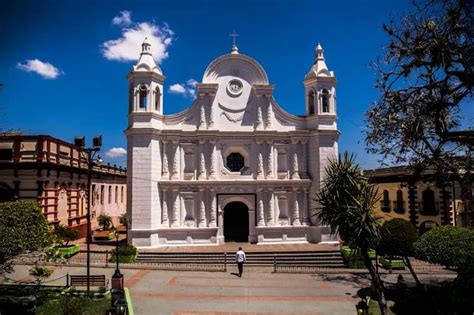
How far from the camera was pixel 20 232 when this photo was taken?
14.3 metres

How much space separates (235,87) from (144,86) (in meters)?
6.93

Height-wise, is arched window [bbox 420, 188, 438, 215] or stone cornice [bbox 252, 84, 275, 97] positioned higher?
stone cornice [bbox 252, 84, 275, 97]

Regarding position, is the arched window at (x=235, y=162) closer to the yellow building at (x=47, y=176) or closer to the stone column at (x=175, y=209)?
the stone column at (x=175, y=209)

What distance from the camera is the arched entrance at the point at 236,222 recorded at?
29.7 metres

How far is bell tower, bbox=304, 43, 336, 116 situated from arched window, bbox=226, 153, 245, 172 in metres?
6.51

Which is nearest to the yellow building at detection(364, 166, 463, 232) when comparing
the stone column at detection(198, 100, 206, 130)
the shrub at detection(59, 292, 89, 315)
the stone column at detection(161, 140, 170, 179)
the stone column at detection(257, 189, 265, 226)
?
the stone column at detection(257, 189, 265, 226)

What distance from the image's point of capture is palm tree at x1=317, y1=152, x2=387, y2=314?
16.4 meters

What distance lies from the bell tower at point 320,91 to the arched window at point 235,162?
256 inches

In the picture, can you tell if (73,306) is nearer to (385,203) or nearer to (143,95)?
(143,95)

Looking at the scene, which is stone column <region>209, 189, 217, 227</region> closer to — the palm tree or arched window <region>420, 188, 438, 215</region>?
the palm tree

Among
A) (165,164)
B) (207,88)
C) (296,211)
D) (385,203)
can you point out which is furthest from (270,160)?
(385,203)

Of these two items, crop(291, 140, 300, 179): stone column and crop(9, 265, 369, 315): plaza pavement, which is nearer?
crop(9, 265, 369, 315): plaza pavement

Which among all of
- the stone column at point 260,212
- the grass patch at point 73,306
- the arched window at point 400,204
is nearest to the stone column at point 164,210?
the stone column at point 260,212

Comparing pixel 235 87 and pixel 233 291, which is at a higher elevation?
pixel 235 87
